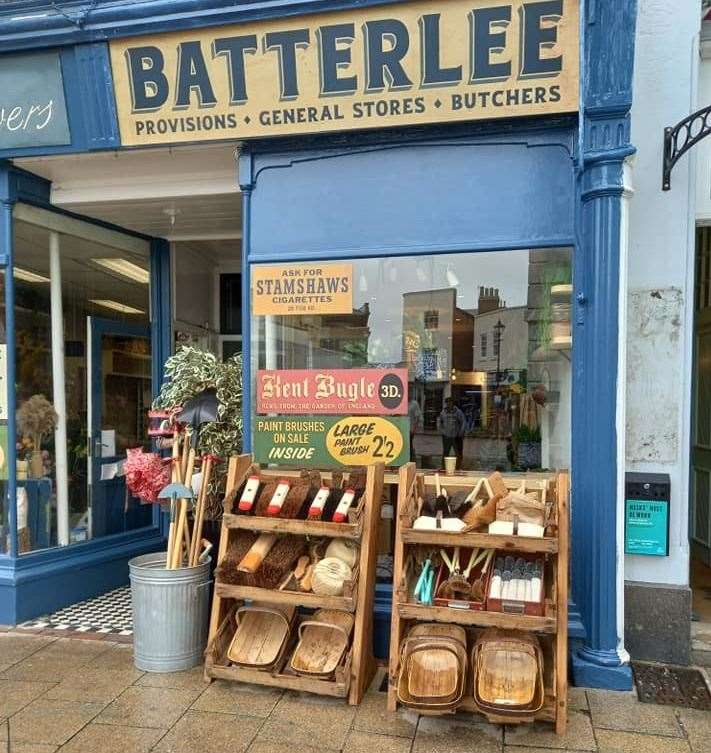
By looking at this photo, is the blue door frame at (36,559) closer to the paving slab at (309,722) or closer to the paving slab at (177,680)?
the paving slab at (177,680)

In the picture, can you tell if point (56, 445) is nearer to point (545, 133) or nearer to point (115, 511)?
point (115, 511)

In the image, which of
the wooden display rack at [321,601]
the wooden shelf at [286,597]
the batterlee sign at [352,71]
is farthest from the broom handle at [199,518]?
the batterlee sign at [352,71]

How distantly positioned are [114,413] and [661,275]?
4637mm

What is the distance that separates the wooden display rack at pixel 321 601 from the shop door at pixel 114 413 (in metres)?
2.37

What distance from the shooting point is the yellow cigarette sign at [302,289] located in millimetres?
4500

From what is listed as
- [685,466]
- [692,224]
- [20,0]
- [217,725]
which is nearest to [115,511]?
[217,725]

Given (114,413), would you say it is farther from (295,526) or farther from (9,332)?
(295,526)

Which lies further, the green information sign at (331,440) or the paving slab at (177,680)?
the green information sign at (331,440)

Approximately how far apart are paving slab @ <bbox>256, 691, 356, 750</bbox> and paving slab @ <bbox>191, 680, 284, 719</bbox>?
7 cm

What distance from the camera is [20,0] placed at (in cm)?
450

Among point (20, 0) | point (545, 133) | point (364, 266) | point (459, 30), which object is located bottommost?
point (364, 266)

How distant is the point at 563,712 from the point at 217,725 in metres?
1.76

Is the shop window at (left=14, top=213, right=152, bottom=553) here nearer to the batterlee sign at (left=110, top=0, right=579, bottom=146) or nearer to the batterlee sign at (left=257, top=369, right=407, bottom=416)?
the batterlee sign at (left=110, top=0, right=579, bottom=146)

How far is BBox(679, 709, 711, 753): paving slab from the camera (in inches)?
127
